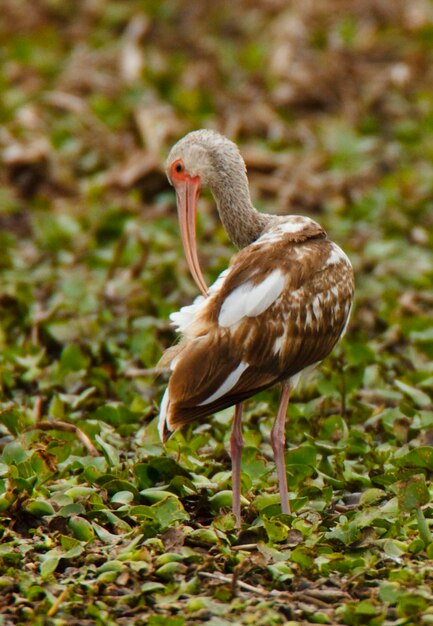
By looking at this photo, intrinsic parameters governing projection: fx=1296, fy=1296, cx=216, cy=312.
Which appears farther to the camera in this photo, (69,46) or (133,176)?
(69,46)

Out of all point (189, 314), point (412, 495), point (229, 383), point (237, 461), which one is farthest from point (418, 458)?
point (189, 314)

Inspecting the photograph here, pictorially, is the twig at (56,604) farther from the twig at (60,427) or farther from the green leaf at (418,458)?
the green leaf at (418,458)

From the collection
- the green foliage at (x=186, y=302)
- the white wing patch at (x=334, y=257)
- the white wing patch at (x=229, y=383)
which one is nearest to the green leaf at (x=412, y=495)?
the green foliage at (x=186, y=302)

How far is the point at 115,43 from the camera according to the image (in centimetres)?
1556

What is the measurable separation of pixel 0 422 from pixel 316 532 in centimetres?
206

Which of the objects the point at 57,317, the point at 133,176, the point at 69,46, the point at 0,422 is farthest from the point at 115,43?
the point at 0,422

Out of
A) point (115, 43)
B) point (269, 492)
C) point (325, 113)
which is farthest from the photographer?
point (115, 43)

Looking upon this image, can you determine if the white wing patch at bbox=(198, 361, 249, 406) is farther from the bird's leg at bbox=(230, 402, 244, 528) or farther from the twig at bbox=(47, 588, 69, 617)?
the twig at bbox=(47, 588, 69, 617)

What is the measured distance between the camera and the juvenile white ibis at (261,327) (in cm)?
602

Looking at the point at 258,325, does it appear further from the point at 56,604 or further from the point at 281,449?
the point at 56,604

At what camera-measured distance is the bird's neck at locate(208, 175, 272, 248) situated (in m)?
7.11

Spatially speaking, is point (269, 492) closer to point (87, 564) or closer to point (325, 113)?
point (87, 564)

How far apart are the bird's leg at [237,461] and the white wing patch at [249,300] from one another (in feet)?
1.82

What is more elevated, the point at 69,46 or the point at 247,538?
the point at 69,46
